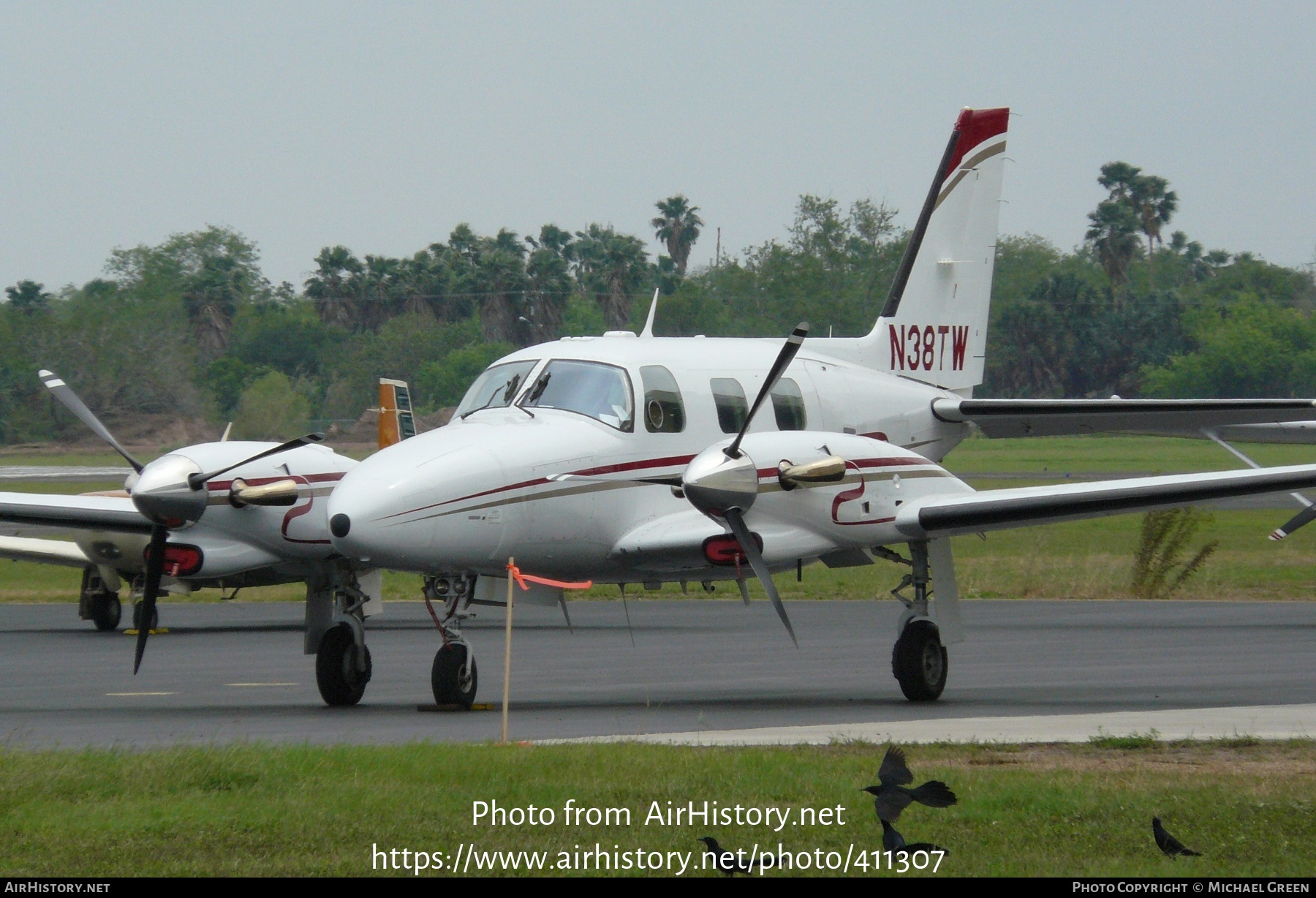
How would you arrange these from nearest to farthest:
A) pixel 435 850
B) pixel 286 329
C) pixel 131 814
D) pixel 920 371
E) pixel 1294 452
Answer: pixel 435 850
pixel 131 814
pixel 920 371
pixel 1294 452
pixel 286 329

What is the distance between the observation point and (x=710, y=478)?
1343 cm

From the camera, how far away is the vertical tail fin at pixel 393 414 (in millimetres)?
26641

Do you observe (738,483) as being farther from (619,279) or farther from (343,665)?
(619,279)

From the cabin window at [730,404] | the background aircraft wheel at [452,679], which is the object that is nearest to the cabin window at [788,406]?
the cabin window at [730,404]

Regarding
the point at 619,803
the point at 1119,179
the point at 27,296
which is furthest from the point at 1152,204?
the point at 619,803

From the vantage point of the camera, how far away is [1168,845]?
7.33 m

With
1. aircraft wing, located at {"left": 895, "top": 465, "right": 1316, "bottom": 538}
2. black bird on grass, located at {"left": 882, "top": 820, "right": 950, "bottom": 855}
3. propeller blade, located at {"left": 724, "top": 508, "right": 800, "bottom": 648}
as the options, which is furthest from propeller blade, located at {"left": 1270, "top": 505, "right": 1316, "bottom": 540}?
black bird on grass, located at {"left": 882, "top": 820, "right": 950, "bottom": 855}

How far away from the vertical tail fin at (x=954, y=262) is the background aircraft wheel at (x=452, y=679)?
6909 mm

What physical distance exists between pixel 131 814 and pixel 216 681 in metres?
8.99

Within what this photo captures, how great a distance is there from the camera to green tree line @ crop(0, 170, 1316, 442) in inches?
2621

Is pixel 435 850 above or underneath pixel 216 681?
above

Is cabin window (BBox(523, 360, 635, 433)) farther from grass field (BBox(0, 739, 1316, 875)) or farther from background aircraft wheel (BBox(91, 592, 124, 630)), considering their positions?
background aircraft wheel (BBox(91, 592, 124, 630))
